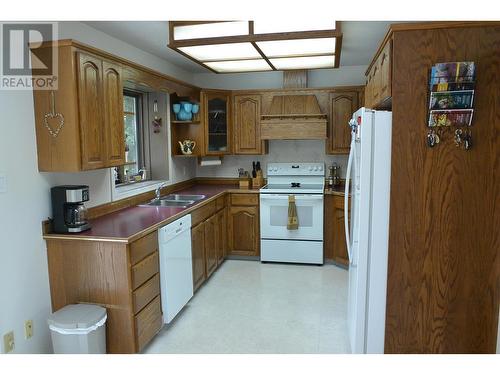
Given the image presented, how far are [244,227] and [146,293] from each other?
2160 mm

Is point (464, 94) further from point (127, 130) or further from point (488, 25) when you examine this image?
point (127, 130)

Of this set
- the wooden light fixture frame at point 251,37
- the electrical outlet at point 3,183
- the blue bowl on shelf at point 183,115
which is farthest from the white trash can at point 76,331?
the blue bowl on shelf at point 183,115

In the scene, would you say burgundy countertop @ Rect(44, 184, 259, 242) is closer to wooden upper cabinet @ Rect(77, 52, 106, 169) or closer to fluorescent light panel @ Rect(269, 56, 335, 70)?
wooden upper cabinet @ Rect(77, 52, 106, 169)

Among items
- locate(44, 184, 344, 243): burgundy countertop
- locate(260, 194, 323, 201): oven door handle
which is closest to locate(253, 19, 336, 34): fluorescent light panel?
locate(44, 184, 344, 243): burgundy countertop

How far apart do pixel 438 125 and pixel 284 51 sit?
5.41 ft

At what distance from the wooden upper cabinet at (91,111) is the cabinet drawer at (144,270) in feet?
2.40

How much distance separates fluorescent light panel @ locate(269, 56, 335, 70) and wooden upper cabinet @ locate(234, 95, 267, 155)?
26.5 inches

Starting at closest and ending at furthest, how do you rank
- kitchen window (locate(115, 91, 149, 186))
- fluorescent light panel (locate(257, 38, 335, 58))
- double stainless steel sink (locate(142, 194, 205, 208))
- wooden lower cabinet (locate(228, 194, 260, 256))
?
fluorescent light panel (locate(257, 38, 335, 58)) → double stainless steel sink (locate(142, 194, 205, 208)) → kitchen window (locate(115, 91, 149, 186)) → wooden lower cabinet (locate(228, 194, 260, 256))

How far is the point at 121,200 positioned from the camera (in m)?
3.51

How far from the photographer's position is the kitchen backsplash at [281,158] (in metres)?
5.04

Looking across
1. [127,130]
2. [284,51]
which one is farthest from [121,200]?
[284,51]

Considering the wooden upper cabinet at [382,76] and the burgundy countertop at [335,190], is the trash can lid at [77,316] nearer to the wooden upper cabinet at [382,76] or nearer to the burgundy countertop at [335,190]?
the wooden upper cabinet at [382,76]

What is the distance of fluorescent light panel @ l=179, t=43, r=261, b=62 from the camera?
317 cm

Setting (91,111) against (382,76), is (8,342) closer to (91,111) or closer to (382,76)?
(91,111)
